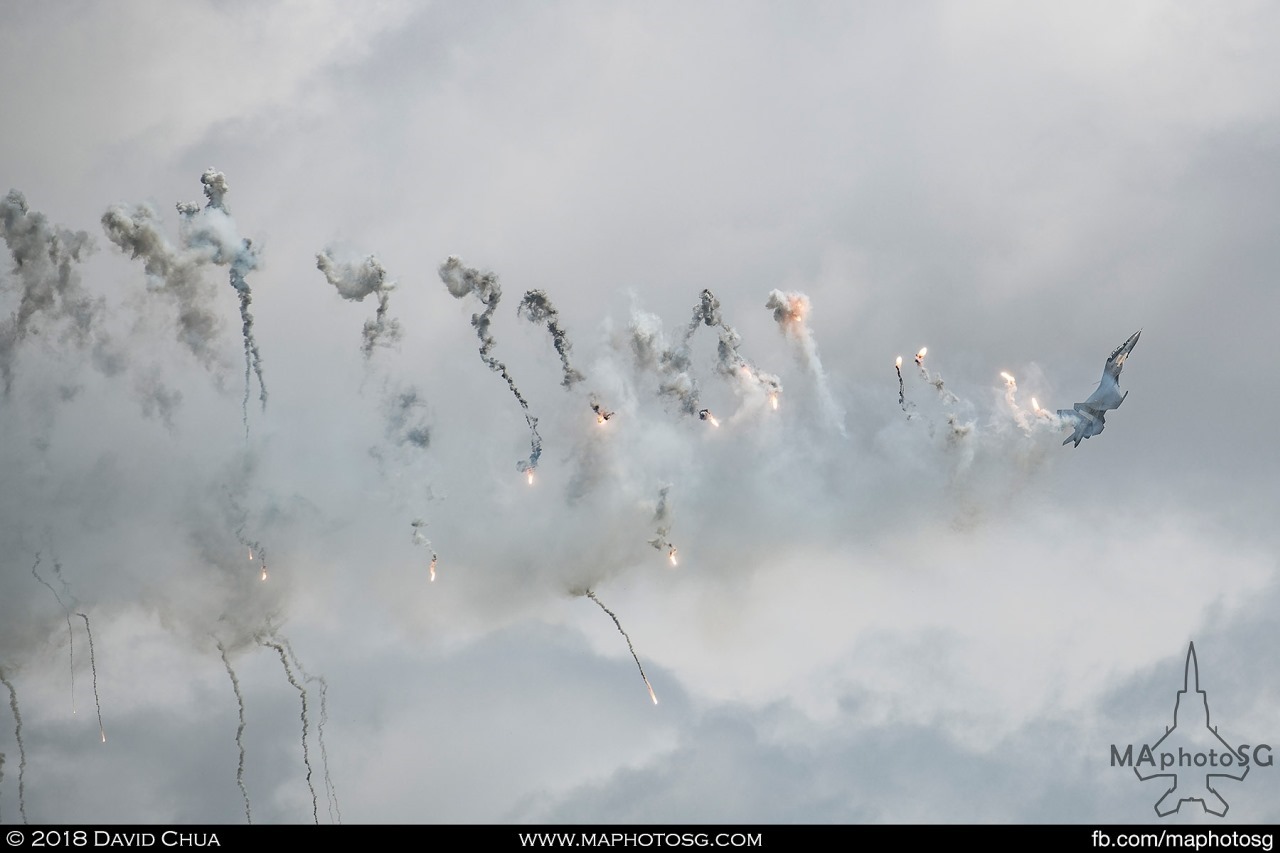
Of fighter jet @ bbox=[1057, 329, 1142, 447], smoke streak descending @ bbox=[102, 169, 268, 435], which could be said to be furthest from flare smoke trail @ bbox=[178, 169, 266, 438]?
fighter jet @ bbox=[1057, 329, 1142, 447]

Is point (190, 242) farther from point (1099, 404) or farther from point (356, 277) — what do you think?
point (1099, 404)

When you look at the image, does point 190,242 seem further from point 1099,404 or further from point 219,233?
point 1099,404

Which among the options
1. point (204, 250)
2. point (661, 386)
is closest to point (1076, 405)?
point (661, 386)

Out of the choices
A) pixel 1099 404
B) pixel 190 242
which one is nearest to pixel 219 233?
pixel 190 242

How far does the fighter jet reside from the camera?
442ft

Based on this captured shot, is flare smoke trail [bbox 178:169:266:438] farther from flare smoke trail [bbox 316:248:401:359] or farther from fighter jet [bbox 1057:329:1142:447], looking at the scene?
fighter jet [bbox 1057:329:1142:447]

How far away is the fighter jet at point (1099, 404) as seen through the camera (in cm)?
13475

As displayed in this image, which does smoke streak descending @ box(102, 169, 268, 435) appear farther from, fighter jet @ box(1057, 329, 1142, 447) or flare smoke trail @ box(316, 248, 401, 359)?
fighter jet @ box(1057, 329, 1142, 447)

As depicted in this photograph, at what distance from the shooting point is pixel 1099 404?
13488 centimetres

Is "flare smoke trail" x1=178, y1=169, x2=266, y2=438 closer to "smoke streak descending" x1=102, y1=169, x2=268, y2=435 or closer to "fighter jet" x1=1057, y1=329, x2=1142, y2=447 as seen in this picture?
"smoke streak descending" x1=102, y1=169, x2=268, y2=435
